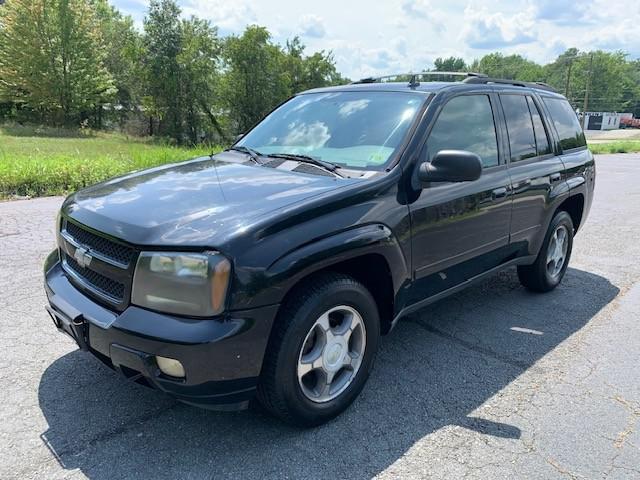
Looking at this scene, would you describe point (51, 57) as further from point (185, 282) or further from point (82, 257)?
point (185, 282)

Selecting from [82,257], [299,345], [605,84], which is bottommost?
[299,345]

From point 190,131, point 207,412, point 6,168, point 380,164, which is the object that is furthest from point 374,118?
point 190,131

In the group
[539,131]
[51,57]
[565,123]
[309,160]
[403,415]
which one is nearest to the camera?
[403,415]

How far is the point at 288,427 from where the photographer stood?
2850 millimetres

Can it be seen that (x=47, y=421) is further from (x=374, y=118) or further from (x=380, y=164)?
(x=374, y=118)

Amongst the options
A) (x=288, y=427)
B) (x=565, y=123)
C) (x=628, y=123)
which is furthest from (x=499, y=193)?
(x=628, y=123)

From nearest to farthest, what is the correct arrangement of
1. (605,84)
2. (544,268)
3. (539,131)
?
(539,131), (544,268), (605,84)

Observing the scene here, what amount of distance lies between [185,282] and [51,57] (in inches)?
1702

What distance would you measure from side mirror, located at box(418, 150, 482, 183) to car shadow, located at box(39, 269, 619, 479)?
133 cm

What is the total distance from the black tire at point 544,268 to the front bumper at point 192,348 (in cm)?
322

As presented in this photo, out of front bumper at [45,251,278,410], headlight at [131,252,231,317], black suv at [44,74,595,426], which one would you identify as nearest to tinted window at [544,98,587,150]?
black suv at [44,74,595,426]

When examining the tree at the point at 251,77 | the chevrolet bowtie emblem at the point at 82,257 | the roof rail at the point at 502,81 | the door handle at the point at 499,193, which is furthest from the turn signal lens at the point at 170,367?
the tree at the point at 251,77

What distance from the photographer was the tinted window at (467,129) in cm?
349

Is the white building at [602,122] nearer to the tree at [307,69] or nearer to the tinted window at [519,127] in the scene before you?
the tree at [307,69]
